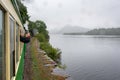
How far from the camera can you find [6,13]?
133 inches

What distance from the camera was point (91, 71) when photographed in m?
28.5

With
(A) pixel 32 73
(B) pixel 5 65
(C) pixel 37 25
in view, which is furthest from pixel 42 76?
(C) pixel 37 25

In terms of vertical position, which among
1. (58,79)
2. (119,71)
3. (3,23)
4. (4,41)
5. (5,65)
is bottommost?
(119,71)

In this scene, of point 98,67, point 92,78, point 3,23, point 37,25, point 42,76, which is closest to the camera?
point 3,23

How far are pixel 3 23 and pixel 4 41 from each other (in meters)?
0.26

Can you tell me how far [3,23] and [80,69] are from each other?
88.1ft

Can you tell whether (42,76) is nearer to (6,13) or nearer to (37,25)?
(6,13)

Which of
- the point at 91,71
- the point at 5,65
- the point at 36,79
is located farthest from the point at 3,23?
the point at 91,71

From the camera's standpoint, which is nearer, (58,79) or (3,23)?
(3,23)

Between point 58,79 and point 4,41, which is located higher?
point 4,41

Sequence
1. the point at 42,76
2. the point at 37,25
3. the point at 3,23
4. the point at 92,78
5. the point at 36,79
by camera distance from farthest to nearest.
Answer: the point at 37,25
the point at 92,78
the point at 42,76
the point at 36,79
the point at 3,23

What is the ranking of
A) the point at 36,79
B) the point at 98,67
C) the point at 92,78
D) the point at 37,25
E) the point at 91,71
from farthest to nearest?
the point at 37,25, the point at 98,67, the point at 91,71, the point at 92,78, the point at 36,79

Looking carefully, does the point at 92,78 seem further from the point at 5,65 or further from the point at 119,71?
the point at 5,65

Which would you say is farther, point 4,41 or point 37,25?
point 37,25
